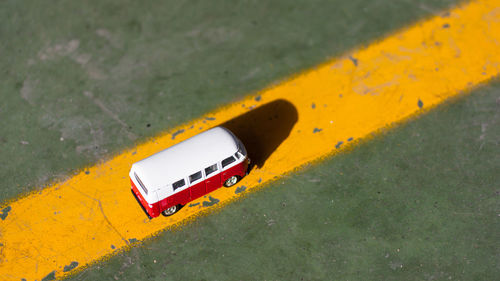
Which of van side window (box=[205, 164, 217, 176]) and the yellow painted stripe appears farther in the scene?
the yellow painted stripe

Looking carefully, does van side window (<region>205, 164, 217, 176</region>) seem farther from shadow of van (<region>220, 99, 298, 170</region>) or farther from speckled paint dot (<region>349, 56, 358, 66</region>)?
speckled paint dot (<region>349, 56, 358, 66</region>)

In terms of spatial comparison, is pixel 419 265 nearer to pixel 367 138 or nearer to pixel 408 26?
pixel 367 138

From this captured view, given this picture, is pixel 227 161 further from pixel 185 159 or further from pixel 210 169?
pixel 185 159

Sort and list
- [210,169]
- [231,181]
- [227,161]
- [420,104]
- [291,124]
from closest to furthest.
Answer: [210,169]
[227,161]
[231,181]
[291,124]
[420,104]

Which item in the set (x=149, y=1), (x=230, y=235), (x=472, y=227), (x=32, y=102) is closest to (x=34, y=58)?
(x=32, y=102)

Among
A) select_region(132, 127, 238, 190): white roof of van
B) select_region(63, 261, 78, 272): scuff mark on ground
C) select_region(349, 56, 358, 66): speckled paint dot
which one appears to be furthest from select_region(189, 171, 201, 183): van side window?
select_region(349, 56, 358, 66): speckled paint dot

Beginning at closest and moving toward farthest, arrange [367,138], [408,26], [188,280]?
[188,280] → [367,138] → [408,26]

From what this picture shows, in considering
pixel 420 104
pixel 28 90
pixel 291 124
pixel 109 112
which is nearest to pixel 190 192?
pixel 291 124
